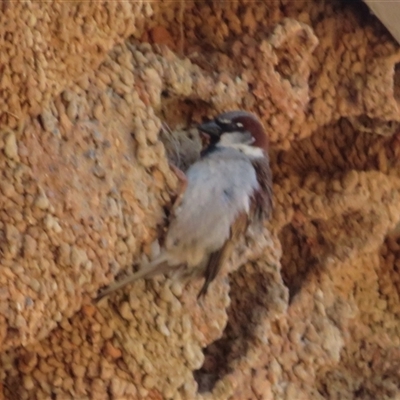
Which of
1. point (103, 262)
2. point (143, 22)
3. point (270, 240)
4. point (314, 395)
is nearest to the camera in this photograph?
point (103, 262)

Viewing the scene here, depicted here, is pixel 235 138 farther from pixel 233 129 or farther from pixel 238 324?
pixel 238 324

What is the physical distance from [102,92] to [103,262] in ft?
1.23

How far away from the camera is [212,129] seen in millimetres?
1987

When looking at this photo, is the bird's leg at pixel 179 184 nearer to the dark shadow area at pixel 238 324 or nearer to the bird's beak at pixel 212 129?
the bird's beak at pixel 212 129

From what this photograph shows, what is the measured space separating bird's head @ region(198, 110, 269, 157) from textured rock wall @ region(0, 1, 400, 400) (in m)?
0.10

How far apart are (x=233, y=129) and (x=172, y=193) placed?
24 centimetres

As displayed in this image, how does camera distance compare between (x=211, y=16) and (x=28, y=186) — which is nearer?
(x=28, y=186)

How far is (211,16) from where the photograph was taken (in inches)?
86.6

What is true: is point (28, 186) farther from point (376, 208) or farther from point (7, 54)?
point (376, 208)

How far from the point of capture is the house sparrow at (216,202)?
1.86 m

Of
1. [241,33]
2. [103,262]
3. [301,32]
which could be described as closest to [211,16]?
[241,33]

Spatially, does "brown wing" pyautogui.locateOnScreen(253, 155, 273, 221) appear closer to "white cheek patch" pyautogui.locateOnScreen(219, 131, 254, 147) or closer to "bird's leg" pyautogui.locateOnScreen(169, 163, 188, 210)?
"white cheek patch" pyautogui.locateOnScreen(219, 131, 254, 147)

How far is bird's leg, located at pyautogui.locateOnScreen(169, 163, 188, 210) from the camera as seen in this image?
187 cm

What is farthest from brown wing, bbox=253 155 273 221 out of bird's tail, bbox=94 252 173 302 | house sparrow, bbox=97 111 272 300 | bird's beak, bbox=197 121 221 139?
bird's tail, bbox=94 252 173 302
